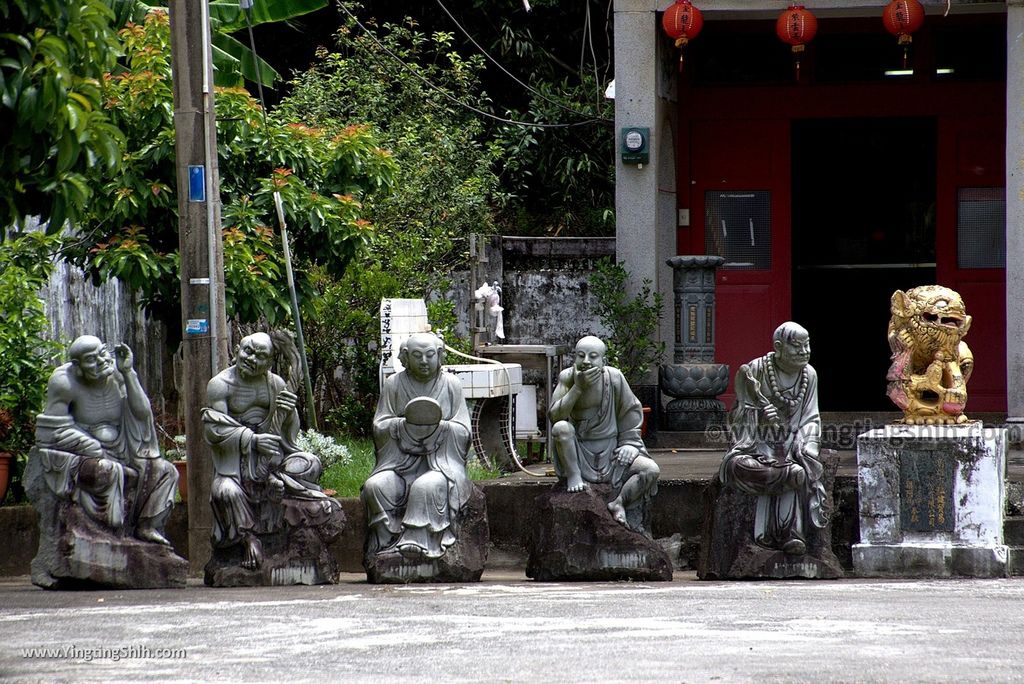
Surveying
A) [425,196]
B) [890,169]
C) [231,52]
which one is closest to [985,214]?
[890,169]

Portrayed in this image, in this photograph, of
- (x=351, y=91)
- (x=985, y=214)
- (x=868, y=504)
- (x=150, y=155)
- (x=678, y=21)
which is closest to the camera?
(x=868, y=504)

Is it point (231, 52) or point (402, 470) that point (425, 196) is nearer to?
point (231, 52)

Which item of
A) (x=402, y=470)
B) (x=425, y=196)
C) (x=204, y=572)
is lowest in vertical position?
(x=204, y=572)

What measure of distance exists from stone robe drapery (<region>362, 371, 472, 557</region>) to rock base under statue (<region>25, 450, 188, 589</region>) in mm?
1191

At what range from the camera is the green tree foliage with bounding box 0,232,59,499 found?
33.8ft

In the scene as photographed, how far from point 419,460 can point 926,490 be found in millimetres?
2884

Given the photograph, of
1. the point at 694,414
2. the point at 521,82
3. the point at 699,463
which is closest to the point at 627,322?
the point at 694,414

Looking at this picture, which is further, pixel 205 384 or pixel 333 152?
pixel 333 152

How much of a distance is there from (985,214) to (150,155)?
7745 millimetres

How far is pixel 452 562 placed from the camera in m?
8.71

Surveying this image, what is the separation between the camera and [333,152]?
11.4 m

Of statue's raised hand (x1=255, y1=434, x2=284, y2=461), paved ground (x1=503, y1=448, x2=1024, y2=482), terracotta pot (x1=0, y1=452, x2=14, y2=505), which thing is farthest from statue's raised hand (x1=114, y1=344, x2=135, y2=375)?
paved ground (x1=503, y1=448, x2=1024, y2=482)

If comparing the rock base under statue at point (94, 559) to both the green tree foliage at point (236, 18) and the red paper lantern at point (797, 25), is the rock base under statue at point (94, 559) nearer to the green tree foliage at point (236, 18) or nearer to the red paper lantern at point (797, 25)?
the green tree foliage at point (236, 18)

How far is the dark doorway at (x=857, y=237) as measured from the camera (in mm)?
14617
